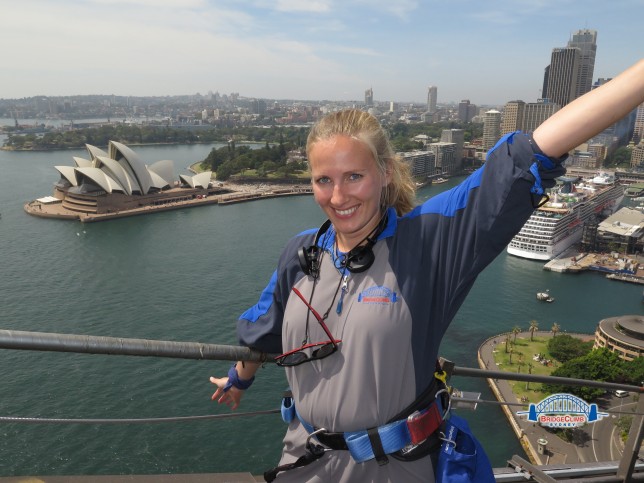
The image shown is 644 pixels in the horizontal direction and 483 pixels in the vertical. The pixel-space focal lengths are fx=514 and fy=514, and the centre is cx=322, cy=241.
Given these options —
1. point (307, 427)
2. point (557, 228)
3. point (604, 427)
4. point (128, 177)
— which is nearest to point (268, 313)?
point (307, 427)

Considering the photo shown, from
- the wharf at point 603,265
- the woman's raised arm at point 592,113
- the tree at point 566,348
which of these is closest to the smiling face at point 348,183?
the woman's raised arm at point 592,113

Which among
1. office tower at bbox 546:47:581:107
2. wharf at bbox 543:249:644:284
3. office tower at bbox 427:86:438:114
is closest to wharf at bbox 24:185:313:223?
wharf at bbox 543:249:644:284

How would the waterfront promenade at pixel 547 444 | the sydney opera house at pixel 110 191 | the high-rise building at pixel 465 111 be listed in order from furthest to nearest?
the high-rise building at pixel 465 111 → the sydney opera house at pixel 110 191 → the waterfront promenade at pixel 547 444

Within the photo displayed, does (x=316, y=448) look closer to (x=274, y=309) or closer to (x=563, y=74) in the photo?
(x=274, y=309)

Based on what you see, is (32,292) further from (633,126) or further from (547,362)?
(633,126)

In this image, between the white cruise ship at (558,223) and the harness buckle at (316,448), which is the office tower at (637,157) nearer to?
the white cruise ship at (558,223)

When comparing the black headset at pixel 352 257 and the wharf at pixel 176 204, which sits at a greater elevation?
the black headset at pixel 352 257

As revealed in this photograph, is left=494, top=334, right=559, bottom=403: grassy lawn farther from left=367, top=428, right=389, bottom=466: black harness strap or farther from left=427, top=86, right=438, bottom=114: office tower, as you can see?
left=427, top=86, right=438, bottom=114: office tower
